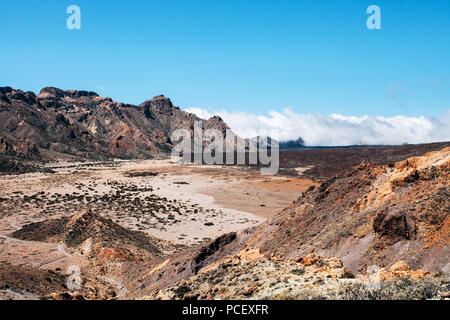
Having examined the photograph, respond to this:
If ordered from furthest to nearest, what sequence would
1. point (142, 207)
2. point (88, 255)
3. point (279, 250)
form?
point (142, 207)
point (88, 255)
point (279, 250)

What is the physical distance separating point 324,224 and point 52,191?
1865 inches

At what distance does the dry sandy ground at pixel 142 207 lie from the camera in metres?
21.4

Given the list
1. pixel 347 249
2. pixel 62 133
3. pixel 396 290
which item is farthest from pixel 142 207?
pixel 62 133

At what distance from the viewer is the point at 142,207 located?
40156 mm

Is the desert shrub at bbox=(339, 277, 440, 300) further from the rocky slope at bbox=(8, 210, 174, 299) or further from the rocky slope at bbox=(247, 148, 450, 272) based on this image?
the rocky slope at bbox=(8, 210, 174, 299)

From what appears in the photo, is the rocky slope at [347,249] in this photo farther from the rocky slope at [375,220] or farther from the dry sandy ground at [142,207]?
the dry sandy ground at [142,207]

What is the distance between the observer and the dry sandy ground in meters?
21.4

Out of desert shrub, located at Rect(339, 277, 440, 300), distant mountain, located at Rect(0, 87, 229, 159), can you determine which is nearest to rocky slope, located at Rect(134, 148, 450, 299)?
desert shrub, located at Rect(339, 277, 440, 300)

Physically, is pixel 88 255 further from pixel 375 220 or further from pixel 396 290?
pixel 396 290

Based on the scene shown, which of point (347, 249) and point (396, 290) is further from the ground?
point (396, 290)
